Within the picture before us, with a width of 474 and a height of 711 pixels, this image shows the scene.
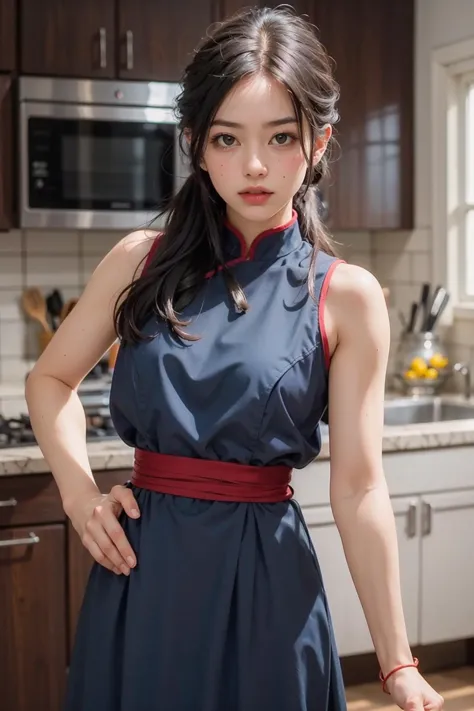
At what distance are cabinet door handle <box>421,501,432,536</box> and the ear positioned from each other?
1881 mm

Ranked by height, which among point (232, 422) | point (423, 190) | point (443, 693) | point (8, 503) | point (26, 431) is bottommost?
point (443, 693)

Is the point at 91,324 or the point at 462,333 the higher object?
the point at 91,324

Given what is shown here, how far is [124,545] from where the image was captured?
1359 millimetres

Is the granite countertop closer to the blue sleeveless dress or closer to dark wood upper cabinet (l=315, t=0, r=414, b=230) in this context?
dark wood upper cabinet (l=315, t=0, r=414, b=230)

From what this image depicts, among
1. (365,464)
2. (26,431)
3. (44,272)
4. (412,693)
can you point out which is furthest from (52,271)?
(412,693)

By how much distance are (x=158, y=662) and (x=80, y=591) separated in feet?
4.54

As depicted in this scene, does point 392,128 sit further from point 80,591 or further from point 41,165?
point 80,591

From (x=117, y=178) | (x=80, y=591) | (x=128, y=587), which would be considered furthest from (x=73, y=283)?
(x=128, y=587)

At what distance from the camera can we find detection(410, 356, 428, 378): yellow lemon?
3592 millimetres

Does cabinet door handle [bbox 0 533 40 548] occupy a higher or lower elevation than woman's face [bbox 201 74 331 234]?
lower

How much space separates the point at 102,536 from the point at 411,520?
1.87 meters

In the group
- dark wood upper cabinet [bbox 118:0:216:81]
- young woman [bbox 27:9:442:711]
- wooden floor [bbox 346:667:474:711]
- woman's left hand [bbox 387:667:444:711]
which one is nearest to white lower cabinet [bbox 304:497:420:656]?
wooden floor [bbox 346:667:474:711]

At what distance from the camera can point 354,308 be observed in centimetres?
137

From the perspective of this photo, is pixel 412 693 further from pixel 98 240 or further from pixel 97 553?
pixel 98 240
